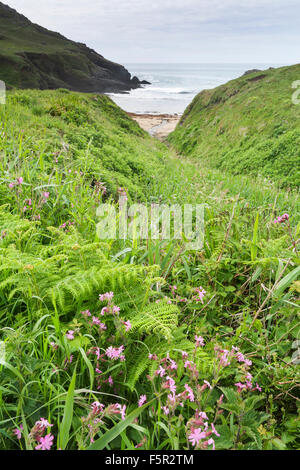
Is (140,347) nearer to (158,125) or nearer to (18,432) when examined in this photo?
(18,432)

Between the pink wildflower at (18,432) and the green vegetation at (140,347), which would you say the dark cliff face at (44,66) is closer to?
the green vegetation at (140,347)

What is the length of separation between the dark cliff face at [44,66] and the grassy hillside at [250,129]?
1491 inches

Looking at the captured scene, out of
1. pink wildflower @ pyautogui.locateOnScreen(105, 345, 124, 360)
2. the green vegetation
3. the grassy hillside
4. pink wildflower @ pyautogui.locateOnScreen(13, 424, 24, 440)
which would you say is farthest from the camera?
the grassy hillside

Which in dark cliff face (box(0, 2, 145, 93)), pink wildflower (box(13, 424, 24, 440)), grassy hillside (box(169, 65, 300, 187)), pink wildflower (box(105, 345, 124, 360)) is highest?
dark cliff face (box(0, 2, 145, 93))

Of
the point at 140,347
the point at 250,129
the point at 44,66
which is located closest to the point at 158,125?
the point at 250,129

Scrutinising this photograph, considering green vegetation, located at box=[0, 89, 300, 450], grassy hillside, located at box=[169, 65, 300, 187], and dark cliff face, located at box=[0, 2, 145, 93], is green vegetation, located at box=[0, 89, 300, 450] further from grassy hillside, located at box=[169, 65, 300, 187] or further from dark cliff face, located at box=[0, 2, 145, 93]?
dark cliff face, located at box=[0, 2, 145, 93]

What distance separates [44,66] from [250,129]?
272ft

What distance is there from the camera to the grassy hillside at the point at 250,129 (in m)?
17.6

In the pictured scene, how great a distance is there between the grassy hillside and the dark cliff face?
37880 millimetres

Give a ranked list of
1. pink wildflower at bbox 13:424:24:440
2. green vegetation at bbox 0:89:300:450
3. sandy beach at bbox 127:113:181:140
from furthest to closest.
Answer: sandy beach at bbox 127:113:181:140 → green vegetation at bbox 0:89:300:450 → pink wildflower at bbox 13:424:24:440

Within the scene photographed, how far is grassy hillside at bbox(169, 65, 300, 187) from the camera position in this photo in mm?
17594

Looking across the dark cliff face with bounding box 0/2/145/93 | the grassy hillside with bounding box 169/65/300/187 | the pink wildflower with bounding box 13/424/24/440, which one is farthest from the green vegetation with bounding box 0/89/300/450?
the dark cliff face with bounding box 0/2/145/93
